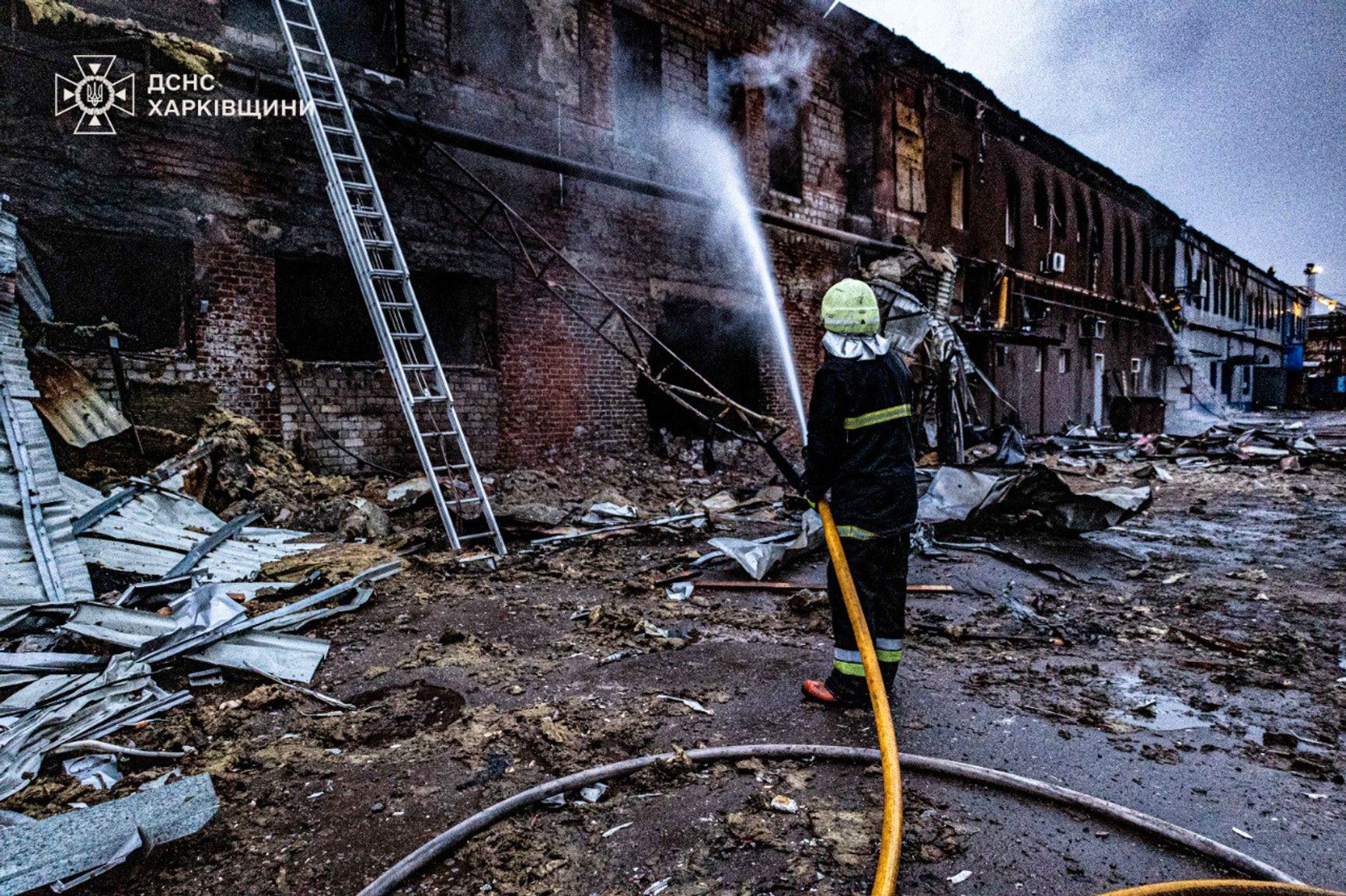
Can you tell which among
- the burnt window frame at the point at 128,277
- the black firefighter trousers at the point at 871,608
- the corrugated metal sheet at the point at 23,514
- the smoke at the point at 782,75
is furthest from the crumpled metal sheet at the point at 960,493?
the smoke at the point at 782,75

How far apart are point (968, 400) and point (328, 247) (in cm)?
1031

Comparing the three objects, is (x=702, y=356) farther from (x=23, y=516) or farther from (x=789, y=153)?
(x=23, y=516)

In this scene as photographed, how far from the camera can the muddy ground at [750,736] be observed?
2.10 metres

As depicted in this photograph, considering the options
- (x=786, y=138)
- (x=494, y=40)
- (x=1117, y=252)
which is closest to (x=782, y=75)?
(x=786, y=138)

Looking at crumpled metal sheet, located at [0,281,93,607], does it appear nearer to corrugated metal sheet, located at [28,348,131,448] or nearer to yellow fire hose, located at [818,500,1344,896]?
corrugated metal sheet, located at [28,348,131,448]

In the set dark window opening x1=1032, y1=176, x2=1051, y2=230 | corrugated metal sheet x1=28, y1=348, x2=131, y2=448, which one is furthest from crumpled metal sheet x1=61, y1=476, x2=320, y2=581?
dark window opening x1=1032, y1=176, x2=1051, y2=230

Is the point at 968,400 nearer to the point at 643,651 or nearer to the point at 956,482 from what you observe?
the point at 956,482

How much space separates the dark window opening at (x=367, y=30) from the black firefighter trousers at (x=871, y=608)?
8069 millimetres

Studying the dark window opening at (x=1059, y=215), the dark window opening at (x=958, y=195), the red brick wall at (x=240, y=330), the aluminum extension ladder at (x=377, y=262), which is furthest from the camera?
the dark window opening at (x=1059, y=215)

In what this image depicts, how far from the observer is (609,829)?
89.4 inches

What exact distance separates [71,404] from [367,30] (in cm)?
526

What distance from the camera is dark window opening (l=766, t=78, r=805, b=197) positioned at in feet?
42.1

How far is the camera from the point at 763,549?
217 inches

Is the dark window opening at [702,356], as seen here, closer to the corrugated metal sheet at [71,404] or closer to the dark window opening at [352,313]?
the dark window opening at [352,313]
